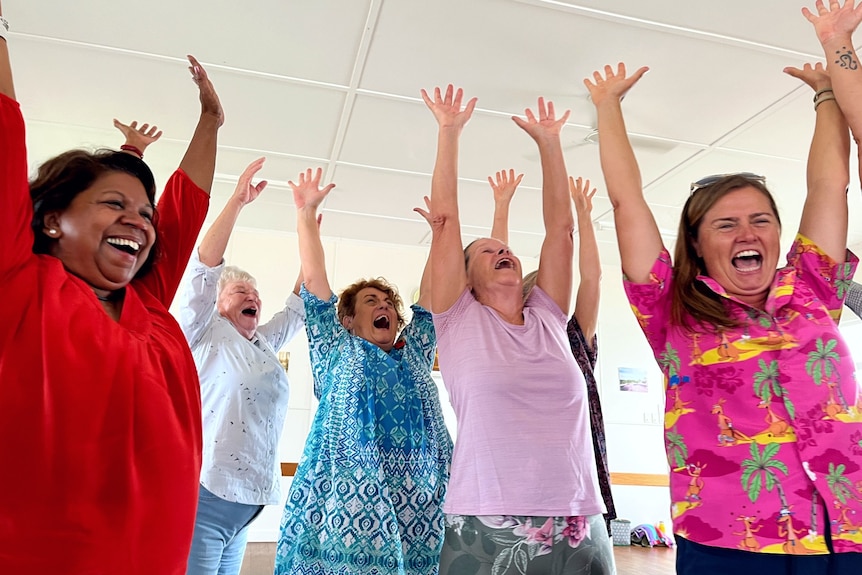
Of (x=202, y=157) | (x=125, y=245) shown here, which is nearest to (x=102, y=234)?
(x=125, y=245)

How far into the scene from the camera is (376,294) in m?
2.24

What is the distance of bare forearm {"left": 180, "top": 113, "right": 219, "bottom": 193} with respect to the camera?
1.47 metres

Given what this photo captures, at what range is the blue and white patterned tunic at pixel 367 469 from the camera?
65.2 inches

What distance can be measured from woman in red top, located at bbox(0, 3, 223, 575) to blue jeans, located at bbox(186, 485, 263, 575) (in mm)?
960

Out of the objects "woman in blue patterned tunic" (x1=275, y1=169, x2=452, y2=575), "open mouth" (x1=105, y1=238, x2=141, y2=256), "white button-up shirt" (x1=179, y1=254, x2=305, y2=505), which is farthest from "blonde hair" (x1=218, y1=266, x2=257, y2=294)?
"open mouth" (x1=105, y1=238, x2=141, y2=256)

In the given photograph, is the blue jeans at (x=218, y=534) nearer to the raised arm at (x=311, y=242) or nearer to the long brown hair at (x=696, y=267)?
the raised arm at (x=311, y=242)

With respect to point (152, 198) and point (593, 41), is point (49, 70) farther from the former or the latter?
point (593, 41)

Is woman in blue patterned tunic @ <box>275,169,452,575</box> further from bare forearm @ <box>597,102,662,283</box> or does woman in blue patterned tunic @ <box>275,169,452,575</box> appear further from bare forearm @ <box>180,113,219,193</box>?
bare forearm @ <box>597,102,662,283</box>

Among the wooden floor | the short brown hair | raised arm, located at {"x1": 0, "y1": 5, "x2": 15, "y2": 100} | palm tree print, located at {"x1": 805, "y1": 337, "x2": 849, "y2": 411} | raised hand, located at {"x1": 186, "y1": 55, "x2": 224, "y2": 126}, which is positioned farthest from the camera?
the wooden floor

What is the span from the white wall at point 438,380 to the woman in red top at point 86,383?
162 inches

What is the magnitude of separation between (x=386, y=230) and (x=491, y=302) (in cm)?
368

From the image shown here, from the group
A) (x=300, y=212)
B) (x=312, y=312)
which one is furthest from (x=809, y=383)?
(x=300, y=212)

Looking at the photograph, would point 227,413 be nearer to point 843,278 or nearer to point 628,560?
point 843,278

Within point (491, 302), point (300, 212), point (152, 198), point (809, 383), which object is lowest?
point (809, 383)
